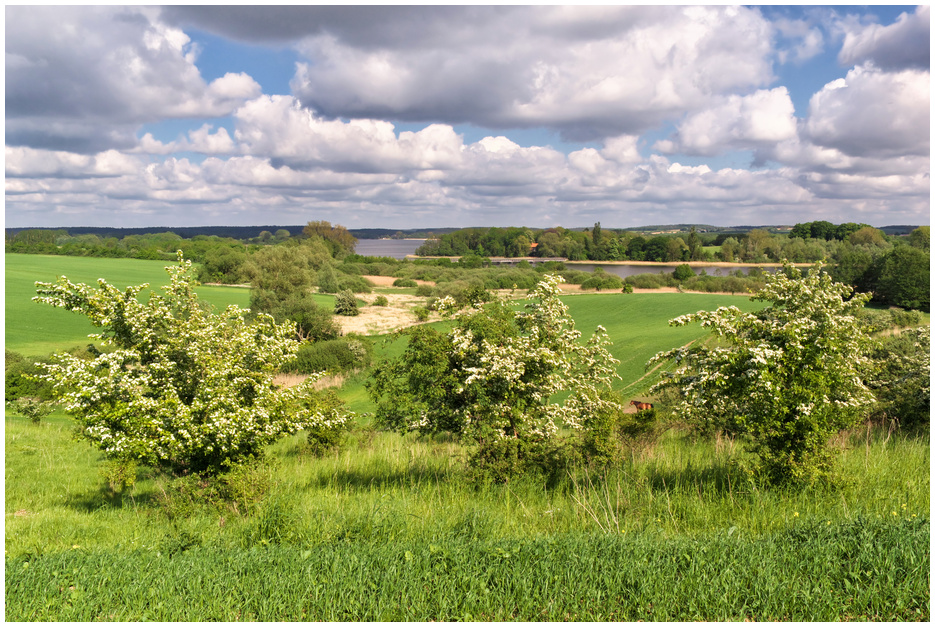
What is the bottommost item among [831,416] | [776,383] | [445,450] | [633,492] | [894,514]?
[445,450]

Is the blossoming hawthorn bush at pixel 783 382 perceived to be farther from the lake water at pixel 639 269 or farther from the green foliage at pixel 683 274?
the lake water at pixel 639 269

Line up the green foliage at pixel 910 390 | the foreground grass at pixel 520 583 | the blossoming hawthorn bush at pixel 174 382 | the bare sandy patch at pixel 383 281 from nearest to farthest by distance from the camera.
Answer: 1. the foreground grass at pixel 520 583
2. the blossoming hawthorn bush at pixel 174 382
3. the green foliage at pixel 910 390
4. the bare sandy patch at pixel 383 281

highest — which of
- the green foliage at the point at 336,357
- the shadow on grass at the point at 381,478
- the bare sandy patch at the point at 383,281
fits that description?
the shadow on grass at the point at 381,478

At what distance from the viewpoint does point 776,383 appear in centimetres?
691

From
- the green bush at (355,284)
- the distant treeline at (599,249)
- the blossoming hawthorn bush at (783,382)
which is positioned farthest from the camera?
the green bush at (355,284)

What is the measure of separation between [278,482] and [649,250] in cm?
15823

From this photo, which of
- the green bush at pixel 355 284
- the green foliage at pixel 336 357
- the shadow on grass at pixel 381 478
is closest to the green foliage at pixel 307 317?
the green foliage at pixel 336 357

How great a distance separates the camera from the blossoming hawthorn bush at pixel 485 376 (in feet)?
28.1

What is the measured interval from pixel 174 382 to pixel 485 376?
16.0ft

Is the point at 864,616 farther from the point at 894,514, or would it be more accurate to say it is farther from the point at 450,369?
the point at 450,369

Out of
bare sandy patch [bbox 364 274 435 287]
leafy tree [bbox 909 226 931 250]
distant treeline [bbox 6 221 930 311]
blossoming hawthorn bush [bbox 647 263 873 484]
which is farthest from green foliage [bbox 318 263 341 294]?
leafy tree [bbox 909 226 931 250]

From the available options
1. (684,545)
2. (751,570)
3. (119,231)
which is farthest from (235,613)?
(119,231)

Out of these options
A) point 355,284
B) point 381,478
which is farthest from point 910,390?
point 355,284

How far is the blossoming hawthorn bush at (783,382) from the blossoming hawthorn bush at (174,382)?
249 inches
